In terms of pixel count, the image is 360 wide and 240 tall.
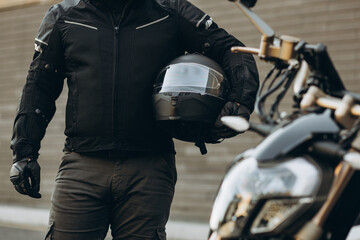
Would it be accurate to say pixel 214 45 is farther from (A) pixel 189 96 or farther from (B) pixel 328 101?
(B) pixel 328 101

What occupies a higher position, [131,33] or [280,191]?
[280,191]

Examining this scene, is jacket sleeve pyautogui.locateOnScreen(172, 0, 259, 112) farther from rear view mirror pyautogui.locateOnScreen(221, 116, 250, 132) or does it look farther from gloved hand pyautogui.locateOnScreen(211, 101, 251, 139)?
rear view mirror pyautogui.locateOnScreen(221, 116, 250, 132)

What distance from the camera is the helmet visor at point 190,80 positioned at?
9.73 feet

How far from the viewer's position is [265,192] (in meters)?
1.49

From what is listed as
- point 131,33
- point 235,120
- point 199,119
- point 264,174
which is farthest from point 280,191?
point 131,33

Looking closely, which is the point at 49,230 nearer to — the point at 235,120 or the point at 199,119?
the point at 199,119

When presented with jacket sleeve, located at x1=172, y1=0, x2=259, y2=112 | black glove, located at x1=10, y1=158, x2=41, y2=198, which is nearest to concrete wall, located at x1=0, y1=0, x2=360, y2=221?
jacket sleeve, located at x1=172, y1=0, x2=259, y2=112

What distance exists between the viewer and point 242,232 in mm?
1541

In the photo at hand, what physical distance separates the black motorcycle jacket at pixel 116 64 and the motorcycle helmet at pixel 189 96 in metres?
0.09

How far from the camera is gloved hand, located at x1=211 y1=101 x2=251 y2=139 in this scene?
293cm

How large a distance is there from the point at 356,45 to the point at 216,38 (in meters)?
3.80

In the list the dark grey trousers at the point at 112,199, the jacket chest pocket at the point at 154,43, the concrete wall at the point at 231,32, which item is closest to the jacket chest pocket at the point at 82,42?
the jacket chest pocket at the point at 154,43

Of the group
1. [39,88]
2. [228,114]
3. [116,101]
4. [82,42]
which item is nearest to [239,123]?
[228,114]

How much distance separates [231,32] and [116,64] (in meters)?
4.68
